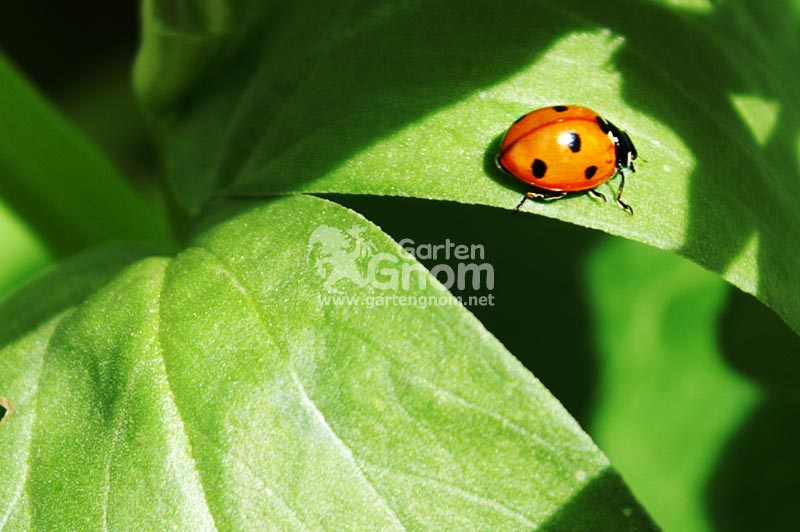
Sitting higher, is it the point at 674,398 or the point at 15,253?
the point at 15,253

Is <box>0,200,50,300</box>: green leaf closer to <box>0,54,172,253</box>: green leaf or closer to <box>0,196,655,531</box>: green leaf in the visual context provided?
<box>0,54,172,253</box>: green leaf

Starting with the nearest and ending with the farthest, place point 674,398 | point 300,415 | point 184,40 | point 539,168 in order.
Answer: point 300,415 < point 539,168 < point 184,40 < point 674,398

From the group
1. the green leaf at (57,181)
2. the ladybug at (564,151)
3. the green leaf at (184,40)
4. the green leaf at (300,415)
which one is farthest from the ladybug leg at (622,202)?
the green leaf at (57,181)

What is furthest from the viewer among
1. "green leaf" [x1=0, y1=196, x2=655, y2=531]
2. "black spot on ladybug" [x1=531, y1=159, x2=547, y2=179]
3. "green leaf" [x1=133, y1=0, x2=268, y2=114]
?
"green leaf" [x1=133, y1=0, x2=268, y2=114]

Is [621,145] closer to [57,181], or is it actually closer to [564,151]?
[564,151]

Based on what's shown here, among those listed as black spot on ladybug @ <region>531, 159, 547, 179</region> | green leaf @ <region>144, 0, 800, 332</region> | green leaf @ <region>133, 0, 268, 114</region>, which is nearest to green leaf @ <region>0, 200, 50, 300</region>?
green leaf @ <region>133, 0, 268, 114</region>

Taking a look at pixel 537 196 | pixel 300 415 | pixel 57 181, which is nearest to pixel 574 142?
pixel 537 196

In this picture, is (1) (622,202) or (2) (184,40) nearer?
(1) (622,202)
